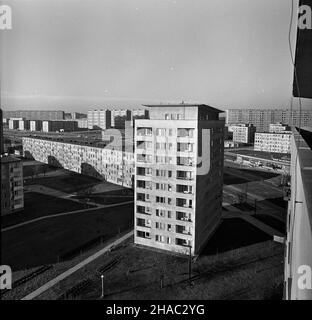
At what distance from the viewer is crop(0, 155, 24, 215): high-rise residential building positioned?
24.3 meters

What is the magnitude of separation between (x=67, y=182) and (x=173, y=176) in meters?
21.7

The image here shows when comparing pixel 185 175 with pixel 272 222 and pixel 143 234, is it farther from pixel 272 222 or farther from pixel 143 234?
pixel 272 222

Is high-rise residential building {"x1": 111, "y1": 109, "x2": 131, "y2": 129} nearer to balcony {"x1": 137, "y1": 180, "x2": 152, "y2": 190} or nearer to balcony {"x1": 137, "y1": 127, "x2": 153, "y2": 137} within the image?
balcony {"x1": 137, "y1": 127, "x2": 153, "y2": 137}

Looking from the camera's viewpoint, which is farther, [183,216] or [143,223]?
[143,223]

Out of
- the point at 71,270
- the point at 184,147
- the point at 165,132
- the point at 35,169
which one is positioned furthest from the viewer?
the point at 35,169

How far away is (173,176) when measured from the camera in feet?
57.9

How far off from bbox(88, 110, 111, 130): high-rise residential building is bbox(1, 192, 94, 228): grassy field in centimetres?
5701

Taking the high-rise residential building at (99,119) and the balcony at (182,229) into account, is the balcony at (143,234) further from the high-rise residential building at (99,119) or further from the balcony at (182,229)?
the high-rise residential building at (99,119)

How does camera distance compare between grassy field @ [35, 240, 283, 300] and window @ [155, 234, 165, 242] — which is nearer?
grassy field @ [35, 240, 283, 300]

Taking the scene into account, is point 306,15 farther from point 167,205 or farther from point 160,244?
point 160,244

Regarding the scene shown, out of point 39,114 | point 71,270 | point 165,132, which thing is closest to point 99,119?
point 39,114

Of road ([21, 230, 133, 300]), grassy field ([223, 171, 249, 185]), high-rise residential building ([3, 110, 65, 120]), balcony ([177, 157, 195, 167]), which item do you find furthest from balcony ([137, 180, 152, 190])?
high-rise residential building ([3, 110, 65, 120])

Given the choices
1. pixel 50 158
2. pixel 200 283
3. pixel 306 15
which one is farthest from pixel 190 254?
pixel 50 158

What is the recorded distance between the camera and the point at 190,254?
1647 cm
